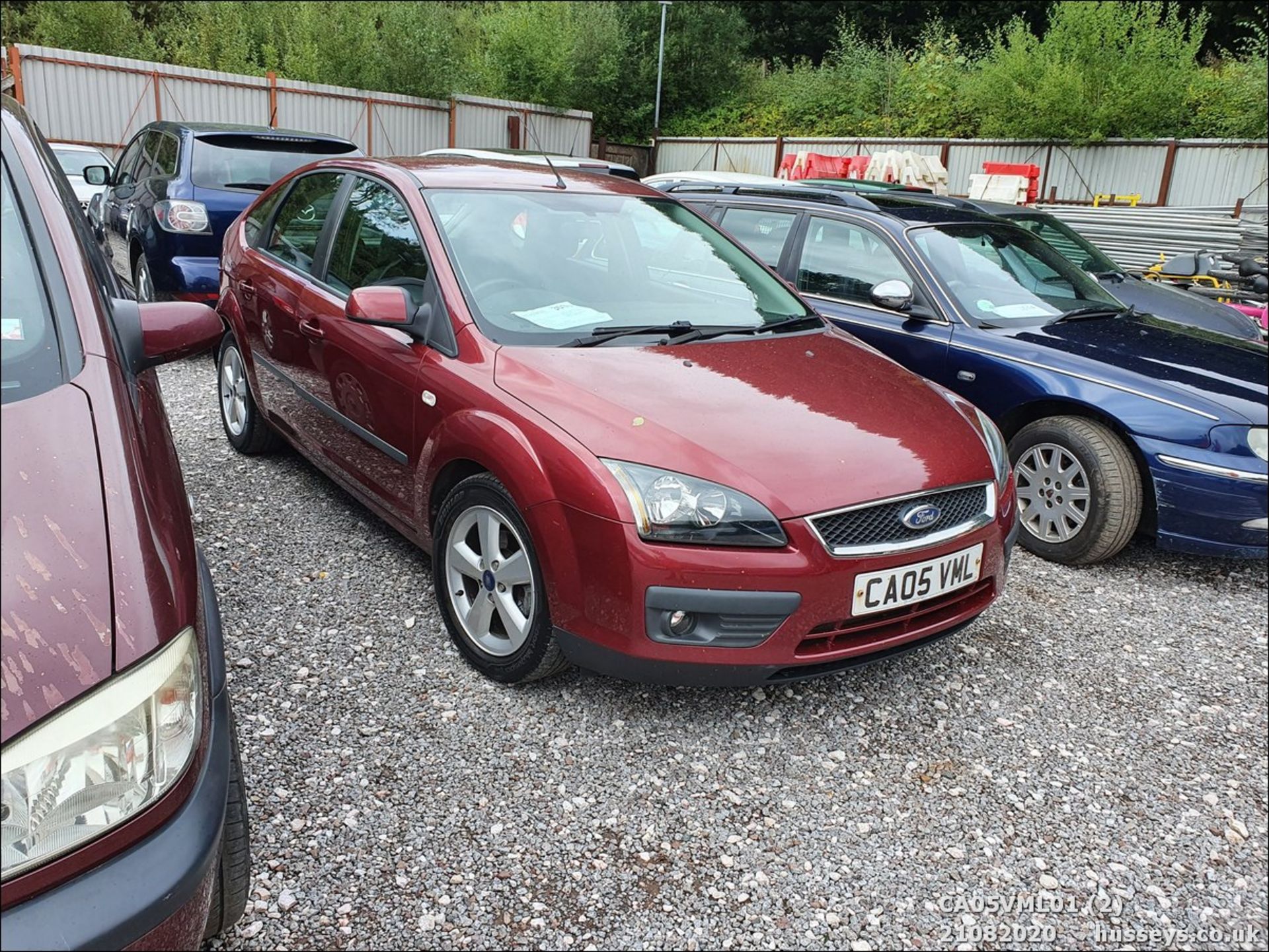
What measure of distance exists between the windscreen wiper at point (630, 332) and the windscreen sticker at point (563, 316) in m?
0.07

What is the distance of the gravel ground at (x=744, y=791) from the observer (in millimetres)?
2219

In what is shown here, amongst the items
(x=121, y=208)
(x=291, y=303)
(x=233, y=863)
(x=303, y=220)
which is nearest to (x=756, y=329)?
(x=291, y=303)

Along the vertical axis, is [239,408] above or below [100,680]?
below

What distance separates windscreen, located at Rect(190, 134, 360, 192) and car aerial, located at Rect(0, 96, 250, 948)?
526cm

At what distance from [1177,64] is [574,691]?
854 inches

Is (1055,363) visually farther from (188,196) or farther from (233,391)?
(188,196)

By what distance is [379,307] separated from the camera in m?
3.16

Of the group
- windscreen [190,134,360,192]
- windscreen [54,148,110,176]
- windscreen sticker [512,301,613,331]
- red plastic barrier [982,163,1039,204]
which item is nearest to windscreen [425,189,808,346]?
windscreen sticker [512,301,613,331]

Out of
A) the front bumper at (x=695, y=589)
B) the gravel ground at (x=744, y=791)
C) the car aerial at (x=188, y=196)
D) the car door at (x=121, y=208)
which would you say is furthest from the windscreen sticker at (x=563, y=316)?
the car door at (x=121, y=208)

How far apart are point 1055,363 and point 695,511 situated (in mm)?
2589

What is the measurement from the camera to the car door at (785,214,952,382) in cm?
480

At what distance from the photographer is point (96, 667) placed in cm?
147

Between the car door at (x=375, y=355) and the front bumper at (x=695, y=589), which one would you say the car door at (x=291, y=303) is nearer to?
the car door at (x=375, y=355)

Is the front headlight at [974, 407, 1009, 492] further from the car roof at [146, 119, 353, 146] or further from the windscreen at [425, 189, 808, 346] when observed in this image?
the car roof at [146, 119, 353, 146]
